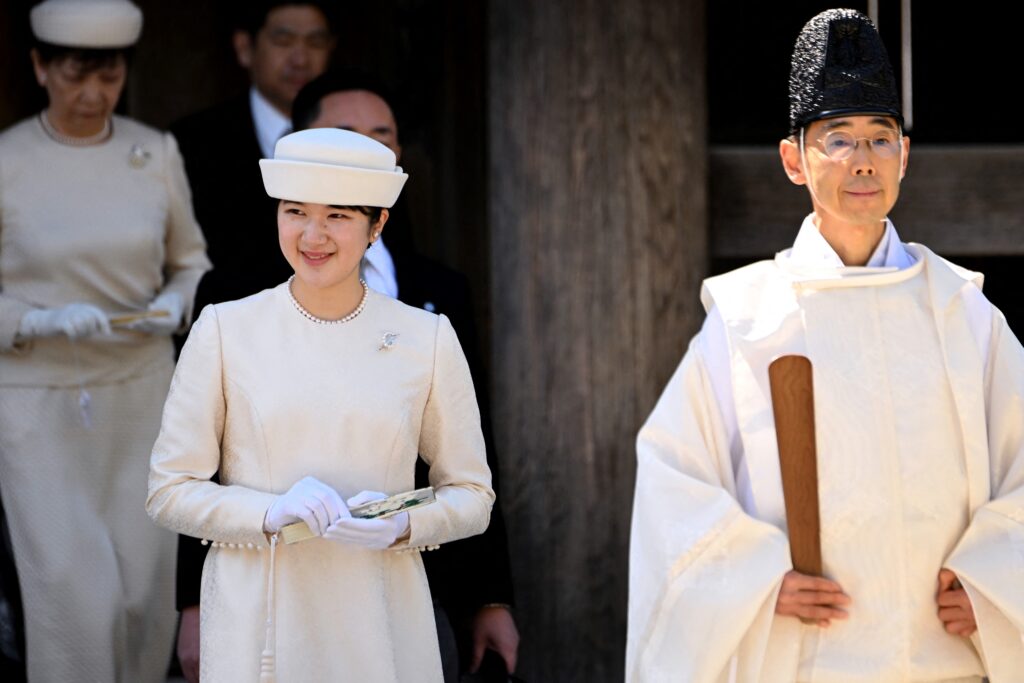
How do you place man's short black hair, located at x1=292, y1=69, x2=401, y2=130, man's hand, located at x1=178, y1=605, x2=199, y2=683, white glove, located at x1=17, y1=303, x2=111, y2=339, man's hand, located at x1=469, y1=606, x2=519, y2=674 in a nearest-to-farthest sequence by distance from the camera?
1. man's hand, located at x1=178, y1=605, x2=199, y2=683
2. man's hand, located at x1=469, y1=606, x2=519, y2=674
3. man's short black hair, located at x1=292, y1=69, x2=401, y2=130
4. white glove, located at x1=17, y1=303, x2=111, y2=339

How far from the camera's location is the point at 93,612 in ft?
16.7

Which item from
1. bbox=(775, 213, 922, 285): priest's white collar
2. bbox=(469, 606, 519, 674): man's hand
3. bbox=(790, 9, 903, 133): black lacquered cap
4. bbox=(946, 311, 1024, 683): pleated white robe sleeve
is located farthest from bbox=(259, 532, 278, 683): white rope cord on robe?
bbox=(790, 9, 903, 133): black lacquered cap

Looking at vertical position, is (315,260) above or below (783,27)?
below

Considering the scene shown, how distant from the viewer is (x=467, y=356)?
4.70 metres

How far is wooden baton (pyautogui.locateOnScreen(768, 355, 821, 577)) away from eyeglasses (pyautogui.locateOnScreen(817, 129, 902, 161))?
459 mm

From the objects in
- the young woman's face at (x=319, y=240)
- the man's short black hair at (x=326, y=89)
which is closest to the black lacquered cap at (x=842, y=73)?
the young woman's face at (x=319, y=240)

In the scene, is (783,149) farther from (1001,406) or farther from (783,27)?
(783,27)

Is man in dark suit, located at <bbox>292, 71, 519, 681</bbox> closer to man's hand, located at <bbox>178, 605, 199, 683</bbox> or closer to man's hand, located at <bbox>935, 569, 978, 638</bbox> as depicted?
man's hand, located at <bbox>178, 605, 199, 683</bbox>

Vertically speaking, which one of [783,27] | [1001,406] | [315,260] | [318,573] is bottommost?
[318,573]

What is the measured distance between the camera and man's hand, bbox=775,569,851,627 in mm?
3924

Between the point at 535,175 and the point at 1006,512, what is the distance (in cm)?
215

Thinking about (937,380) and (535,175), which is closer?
(937,380)

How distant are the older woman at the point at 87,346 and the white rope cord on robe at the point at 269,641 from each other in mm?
1481

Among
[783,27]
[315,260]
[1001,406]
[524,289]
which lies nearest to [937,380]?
[1001,406]
